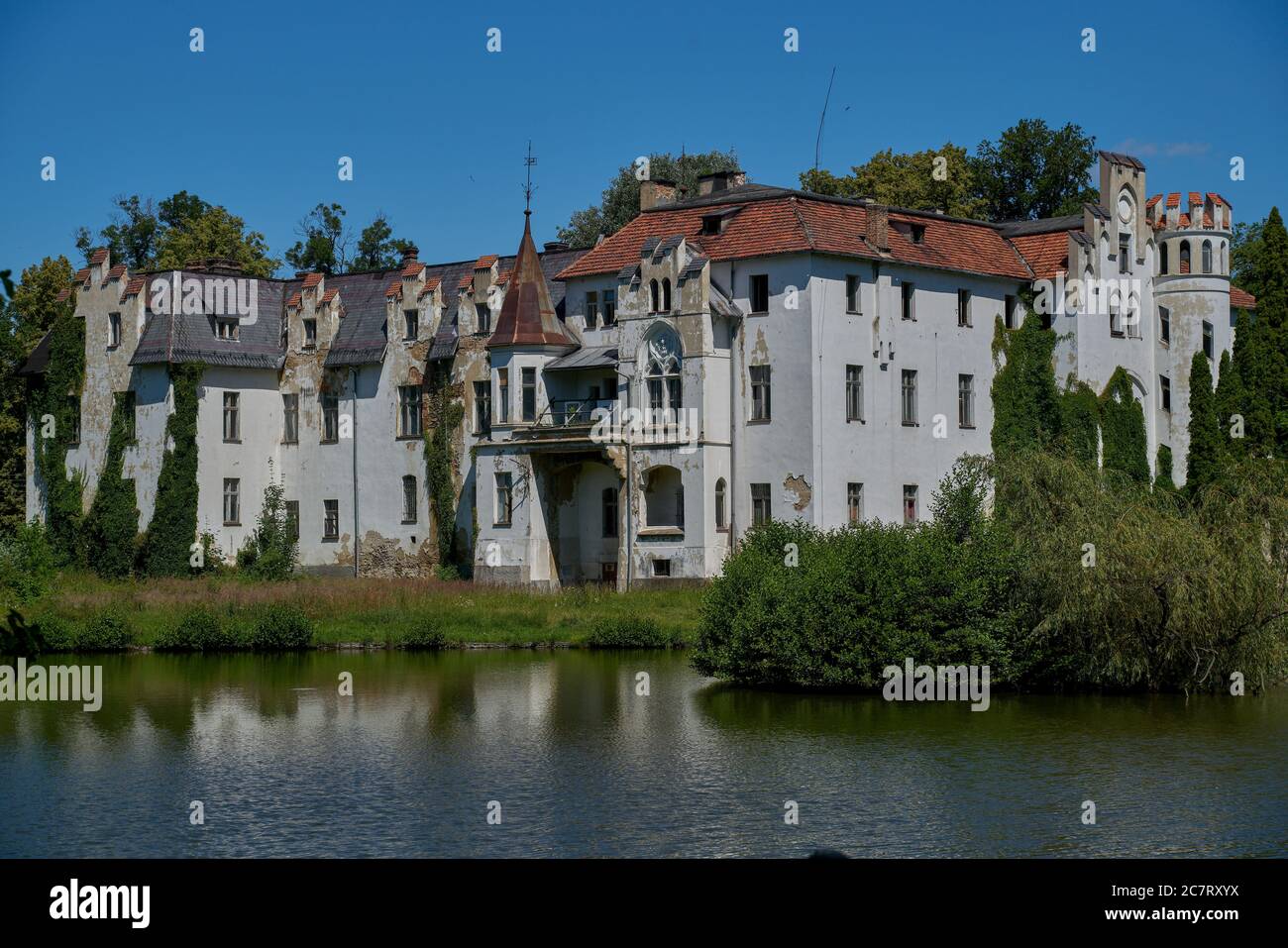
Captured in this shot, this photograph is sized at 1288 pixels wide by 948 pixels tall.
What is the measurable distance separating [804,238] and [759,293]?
233 cm

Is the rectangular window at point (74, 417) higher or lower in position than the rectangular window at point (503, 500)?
higher

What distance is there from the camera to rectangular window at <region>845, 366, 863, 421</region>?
54.8m

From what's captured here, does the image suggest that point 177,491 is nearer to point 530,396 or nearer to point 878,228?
point 530,396

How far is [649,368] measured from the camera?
182 feet

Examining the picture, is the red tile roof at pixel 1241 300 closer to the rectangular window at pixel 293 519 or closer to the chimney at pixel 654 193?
the chimney at pixel 654 193

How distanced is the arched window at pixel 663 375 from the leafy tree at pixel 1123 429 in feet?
47.0

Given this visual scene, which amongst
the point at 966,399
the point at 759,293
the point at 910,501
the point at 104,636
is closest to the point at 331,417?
the point at 759,293

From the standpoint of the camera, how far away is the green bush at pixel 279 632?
4653 centimetres

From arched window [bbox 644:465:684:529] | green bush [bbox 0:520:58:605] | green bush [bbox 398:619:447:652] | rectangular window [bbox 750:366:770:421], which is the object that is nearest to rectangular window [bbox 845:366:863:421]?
rectangular window [bbox 750:366:770:421]

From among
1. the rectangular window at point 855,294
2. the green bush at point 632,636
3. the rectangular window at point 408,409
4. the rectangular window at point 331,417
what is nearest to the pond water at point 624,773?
the green bush at point 632,636

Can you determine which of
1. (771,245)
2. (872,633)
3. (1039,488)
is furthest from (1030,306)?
(872,633)

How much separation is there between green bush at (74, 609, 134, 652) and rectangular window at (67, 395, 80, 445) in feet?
64.6

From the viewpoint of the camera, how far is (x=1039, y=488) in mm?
39000

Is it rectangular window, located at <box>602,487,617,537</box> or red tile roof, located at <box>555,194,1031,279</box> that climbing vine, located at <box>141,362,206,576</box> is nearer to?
red tile roof, located at <box>555,194,1031,279</box>
